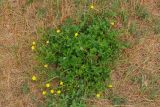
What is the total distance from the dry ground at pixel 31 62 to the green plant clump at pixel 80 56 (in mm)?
170

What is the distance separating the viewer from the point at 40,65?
13.9ft

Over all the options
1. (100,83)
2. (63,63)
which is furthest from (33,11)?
(100,83)

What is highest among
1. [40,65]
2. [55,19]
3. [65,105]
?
[55,19]

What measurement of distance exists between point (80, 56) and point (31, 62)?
0.60m

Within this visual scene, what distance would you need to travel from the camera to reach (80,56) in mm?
4082

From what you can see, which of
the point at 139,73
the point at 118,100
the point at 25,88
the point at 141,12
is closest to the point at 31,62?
the point at 25,88

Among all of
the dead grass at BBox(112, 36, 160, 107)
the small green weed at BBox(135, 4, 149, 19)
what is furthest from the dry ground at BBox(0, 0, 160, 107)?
the small green weed at BBox(135, 4, 149, 19)

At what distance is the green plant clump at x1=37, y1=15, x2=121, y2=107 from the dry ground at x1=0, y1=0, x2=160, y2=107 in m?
0.17

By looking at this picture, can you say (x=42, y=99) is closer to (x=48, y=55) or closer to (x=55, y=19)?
(x=48, y=55)

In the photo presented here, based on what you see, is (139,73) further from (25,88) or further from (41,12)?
(41,12)

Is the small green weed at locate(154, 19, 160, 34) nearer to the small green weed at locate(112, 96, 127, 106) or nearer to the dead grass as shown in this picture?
the dead grass

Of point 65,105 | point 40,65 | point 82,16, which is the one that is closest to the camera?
point 65,105

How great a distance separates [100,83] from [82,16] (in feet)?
3.08

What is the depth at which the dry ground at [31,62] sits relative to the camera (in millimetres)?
4070
